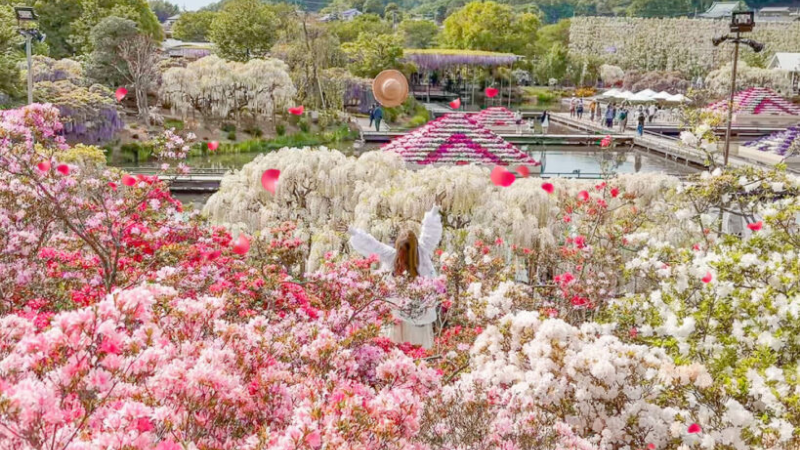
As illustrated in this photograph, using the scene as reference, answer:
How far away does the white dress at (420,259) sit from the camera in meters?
7.37

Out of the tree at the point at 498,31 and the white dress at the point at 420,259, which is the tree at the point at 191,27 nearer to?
the tree at the point at 498,31

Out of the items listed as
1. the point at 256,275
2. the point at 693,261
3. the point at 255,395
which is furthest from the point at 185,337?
the point at 693,261

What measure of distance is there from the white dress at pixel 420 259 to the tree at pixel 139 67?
26741 millimetres

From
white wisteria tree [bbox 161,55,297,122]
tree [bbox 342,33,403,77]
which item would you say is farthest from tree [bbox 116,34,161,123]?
tree [bbox 342,33,403,77]

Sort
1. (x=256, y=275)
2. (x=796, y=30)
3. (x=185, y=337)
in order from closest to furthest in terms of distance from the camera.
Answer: (x=185, y=337) < (x=256, y=275) < (x=796, y=30)

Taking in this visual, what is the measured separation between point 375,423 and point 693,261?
13.2 ft

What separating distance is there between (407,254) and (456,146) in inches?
600

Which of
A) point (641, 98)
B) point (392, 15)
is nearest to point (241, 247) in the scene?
point (641, 98)

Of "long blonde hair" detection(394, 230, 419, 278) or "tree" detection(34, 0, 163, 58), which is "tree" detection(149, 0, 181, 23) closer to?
"tree" detection(34, 0, 163, 58)

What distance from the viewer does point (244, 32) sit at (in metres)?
41.7

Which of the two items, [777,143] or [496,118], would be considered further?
[496,118]

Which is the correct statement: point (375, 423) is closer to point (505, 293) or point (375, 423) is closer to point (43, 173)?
point (505, 293)

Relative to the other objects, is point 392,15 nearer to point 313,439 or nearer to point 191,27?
point 191,27

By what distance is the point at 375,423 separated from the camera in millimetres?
3295
